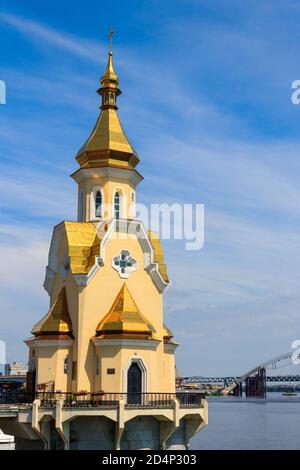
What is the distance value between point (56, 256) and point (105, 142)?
21.3 ft

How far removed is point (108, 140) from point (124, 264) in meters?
6.90

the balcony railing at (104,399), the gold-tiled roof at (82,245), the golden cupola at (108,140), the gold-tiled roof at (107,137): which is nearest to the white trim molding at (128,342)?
the balcony railing at (104,399)

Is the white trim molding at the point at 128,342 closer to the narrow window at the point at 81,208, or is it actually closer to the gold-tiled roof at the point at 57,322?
the gold-tiled roof at the point at 57,322

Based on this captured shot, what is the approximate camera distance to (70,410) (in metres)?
25.7

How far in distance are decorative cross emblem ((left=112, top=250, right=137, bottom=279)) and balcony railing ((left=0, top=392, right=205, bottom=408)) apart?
5879mm

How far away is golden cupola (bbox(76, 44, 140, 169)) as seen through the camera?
32.8m

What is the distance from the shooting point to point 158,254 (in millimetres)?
32969

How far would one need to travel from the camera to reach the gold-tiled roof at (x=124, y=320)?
2848 cm

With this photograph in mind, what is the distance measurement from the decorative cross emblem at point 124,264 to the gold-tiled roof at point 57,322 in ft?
9.66

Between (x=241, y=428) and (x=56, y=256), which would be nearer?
(x=56, y=256)

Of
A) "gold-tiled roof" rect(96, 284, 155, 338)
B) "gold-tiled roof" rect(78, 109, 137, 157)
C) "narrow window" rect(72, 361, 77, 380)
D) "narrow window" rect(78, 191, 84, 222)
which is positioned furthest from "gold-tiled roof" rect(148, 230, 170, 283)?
"narrow window" rect(72, 361, 77, 380)
